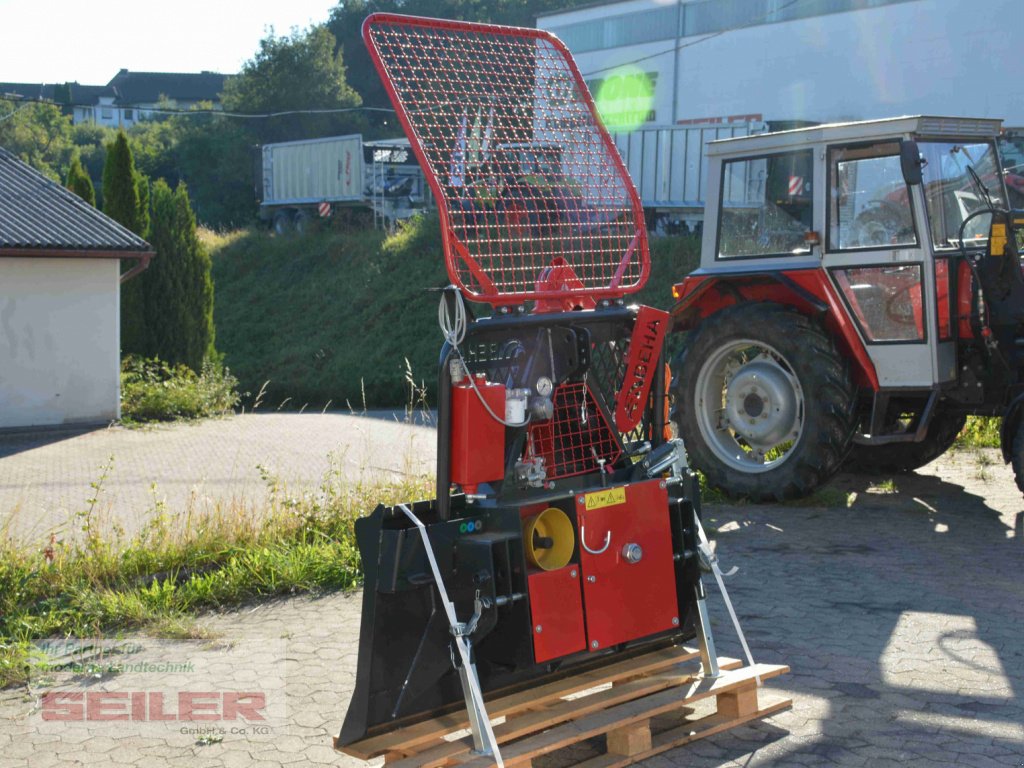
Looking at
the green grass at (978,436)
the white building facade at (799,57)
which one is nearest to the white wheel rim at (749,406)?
the green grass at (978,436)

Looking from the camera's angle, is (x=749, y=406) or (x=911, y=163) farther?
(x=749, y=406)

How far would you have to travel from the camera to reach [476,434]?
4.45m

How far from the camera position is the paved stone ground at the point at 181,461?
1012cm

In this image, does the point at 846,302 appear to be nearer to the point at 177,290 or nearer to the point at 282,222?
the point at 177,290

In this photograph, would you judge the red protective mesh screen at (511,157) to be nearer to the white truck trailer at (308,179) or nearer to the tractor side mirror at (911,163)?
the tractor side mirror at (911,163)

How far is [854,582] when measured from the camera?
7145 mm

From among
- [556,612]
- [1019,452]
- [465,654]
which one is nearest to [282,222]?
[1019,452]

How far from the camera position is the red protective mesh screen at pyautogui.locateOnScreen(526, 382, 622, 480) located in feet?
16.5

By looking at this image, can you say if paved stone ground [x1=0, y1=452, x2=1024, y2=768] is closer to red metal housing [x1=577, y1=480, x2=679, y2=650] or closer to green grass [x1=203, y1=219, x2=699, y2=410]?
red metal housing [x1=577, y1=480, x2=679, y2=650]

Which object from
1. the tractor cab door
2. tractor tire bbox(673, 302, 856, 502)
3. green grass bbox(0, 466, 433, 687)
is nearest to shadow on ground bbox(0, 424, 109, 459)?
green grass bbox(0, 466, 433, 687)

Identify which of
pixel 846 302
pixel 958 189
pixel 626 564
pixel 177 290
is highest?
pixel 958 189

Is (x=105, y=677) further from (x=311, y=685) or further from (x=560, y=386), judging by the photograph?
(x=560, y=386)

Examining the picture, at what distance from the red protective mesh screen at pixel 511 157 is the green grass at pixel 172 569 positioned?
260 centimetres

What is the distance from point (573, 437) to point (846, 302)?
4393mm
